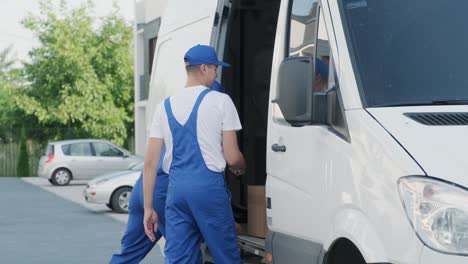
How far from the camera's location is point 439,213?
14.0 ft

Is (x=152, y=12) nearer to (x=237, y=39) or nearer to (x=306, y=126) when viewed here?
(x=237, y=39)

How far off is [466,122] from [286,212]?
146 centimetres

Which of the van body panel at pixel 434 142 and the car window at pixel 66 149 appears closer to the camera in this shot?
the van body panel at pixel 434 142

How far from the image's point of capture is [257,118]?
322 inches

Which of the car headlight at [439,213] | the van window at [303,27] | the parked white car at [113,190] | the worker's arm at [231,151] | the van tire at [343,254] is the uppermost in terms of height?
the van window at [303,27]

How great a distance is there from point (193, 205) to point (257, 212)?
34.6 inches

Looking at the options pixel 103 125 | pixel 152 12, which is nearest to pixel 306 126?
pixel 152 12

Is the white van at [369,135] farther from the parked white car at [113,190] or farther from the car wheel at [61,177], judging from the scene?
the car wheel at [61,177]

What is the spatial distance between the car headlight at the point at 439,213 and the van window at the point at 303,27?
4.97 ft

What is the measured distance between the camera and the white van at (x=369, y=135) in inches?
171

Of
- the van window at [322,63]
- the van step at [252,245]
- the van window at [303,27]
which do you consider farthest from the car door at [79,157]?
the van window at [322,63]

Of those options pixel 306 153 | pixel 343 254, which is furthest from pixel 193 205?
pixel 343 254

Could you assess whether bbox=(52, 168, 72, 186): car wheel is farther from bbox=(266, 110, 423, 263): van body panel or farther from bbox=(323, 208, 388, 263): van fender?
bbox=(323, 208, 388, 263): van fender

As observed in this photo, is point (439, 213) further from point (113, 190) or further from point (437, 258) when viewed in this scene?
point (113, 190)
